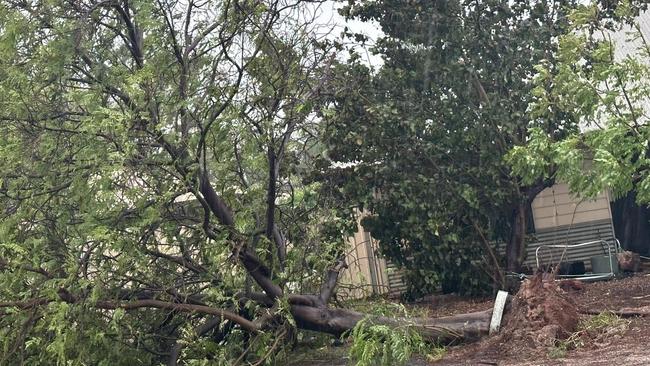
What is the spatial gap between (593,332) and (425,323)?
1.65m

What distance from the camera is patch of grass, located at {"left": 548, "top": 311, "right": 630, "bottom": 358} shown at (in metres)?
8.31

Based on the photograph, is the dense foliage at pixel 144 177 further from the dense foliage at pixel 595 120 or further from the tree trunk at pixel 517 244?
the tree trunk at pixel 517 244

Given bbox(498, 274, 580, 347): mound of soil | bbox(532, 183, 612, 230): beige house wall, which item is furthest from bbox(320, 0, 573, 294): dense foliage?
bbox(498, 274, 580, 347): mound of soil

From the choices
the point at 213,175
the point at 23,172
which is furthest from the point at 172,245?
the point at 23,172

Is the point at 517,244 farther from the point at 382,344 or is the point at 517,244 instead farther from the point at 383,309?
the point at 382,344

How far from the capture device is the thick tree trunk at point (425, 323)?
30.4ft

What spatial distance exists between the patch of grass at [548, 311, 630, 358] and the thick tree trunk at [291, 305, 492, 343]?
3.38 feet

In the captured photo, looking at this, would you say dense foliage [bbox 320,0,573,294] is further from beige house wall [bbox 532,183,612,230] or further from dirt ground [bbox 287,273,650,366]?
beige house wall [bbox 532,183,612,230]

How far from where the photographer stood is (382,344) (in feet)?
27.0

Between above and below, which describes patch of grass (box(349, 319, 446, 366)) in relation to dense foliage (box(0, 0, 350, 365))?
below

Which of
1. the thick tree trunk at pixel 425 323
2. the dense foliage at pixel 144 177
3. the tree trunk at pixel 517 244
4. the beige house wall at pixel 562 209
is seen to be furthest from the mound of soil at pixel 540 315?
the beige house wall at pixel 562 209

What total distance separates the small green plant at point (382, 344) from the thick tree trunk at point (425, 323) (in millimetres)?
659

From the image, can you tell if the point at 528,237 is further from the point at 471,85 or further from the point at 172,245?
the point at 172,245

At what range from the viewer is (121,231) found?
809cm
